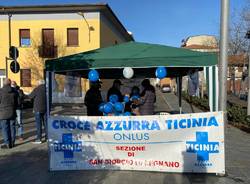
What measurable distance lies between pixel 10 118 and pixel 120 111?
9.54ft

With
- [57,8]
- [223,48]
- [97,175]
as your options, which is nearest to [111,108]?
[97,175]

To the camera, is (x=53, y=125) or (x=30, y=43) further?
(x=30, y=43)

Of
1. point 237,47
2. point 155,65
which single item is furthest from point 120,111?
point 237,47

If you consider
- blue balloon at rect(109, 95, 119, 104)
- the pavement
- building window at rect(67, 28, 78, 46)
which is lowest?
the pavement

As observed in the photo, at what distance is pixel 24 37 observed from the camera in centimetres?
3481

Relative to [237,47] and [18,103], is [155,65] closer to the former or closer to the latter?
[18,103]

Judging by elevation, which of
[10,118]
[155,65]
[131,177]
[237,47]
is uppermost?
[237,47]

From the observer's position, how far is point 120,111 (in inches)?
421

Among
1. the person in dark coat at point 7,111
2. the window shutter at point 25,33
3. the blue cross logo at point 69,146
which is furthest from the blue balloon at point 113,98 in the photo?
the window shutter at point 25,33

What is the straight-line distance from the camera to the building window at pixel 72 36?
112 ft

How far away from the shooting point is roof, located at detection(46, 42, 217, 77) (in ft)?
27.5

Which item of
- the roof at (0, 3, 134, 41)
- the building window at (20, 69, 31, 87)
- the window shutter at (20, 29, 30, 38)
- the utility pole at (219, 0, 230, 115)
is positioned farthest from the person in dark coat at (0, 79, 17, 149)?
the building window at (20, 69, 31, 87)

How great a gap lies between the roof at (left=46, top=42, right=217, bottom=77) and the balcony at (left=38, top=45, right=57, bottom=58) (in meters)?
26.0

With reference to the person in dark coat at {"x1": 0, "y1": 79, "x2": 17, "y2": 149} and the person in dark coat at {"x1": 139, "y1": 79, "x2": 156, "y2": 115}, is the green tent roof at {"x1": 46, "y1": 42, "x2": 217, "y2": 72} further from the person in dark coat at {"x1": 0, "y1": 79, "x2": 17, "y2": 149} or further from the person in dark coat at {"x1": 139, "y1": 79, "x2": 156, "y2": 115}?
the person in dark coat at {"x1": 0, "y1": 79, "x2": 17, "y2": 149}
